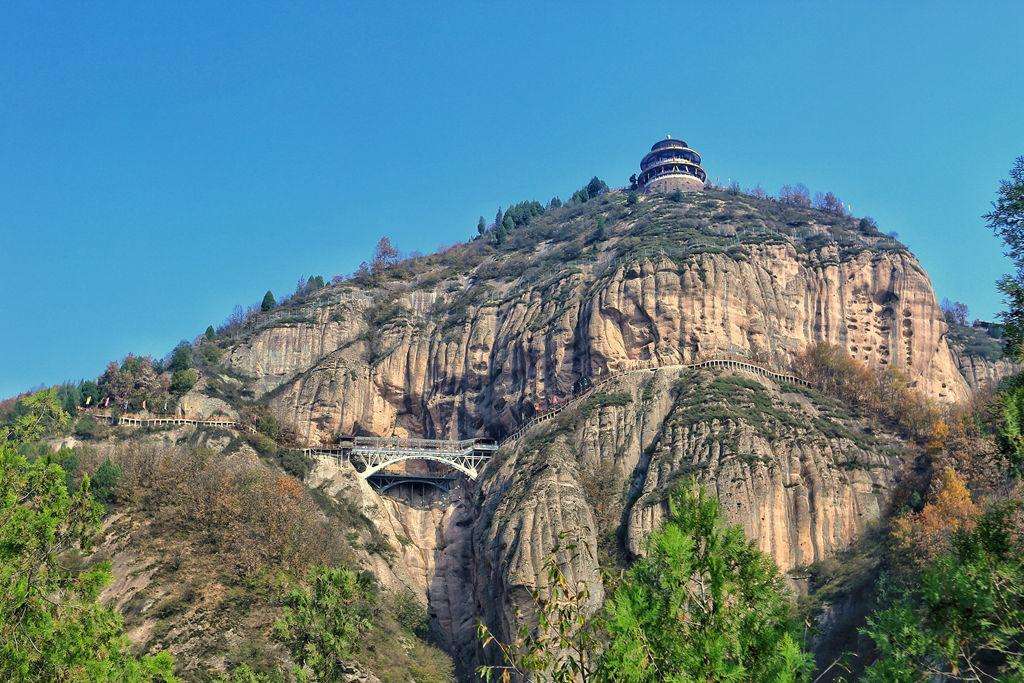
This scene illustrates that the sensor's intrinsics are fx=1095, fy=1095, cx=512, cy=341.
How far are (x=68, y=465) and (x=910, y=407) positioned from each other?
57880 millimetres

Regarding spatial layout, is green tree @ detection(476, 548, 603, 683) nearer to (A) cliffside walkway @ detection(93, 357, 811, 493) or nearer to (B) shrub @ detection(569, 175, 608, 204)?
(A) cliffside walkway @ detection(93, 357, 811, 493)

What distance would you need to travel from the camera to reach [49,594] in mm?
27594

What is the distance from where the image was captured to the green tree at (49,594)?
25.7 m

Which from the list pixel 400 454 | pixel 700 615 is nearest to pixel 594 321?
pixel 400 454

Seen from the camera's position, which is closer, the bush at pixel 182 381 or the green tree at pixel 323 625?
the green tree at pixel 323 625

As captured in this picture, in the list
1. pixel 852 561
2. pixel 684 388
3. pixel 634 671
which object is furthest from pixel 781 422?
pixel 634 671

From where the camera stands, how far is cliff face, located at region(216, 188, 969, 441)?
89.4 meters

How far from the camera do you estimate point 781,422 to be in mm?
75562

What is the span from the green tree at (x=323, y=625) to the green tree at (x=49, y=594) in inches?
723

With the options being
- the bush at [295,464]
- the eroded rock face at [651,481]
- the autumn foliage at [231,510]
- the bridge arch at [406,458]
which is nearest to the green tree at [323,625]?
the autumn foliage at [231,510]

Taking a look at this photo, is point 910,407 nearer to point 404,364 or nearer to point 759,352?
point 759,352

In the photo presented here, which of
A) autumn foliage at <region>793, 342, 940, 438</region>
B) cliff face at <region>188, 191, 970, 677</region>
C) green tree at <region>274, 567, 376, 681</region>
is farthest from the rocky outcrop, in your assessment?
green tree at <region>274, 567, 376, 681</region>

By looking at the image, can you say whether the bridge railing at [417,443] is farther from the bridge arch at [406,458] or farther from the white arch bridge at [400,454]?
the bridge arch at [406,458]

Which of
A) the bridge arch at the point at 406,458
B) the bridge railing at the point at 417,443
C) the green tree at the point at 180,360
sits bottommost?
the bridge arch at the point at 406,458
